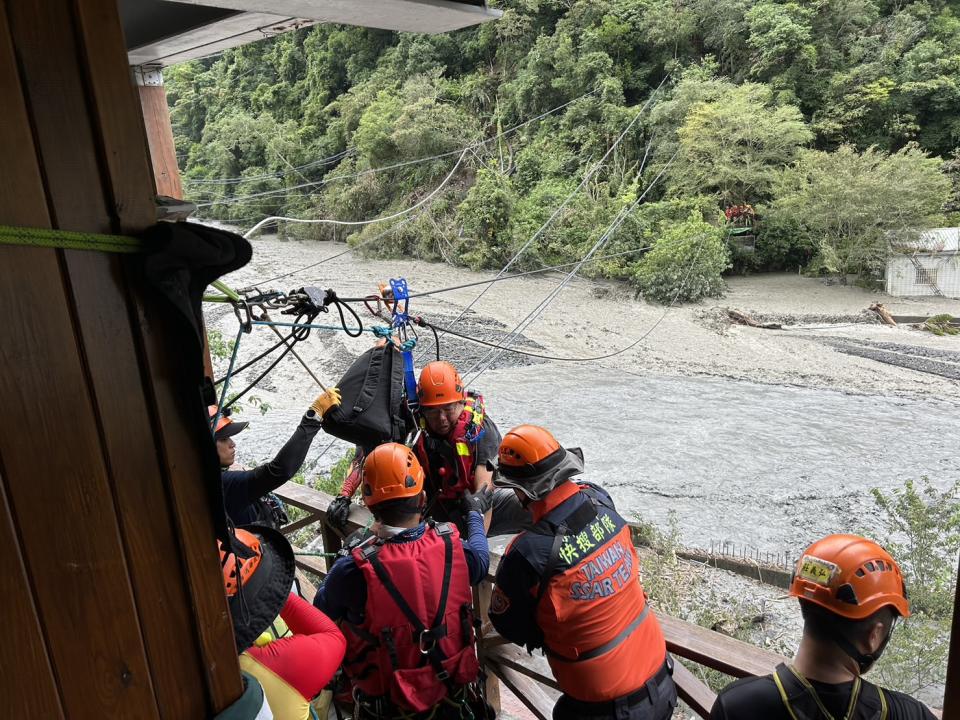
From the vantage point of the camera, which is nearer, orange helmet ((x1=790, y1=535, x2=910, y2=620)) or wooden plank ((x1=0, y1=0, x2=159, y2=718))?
wooden plank ((x1=0, y1=0, x2=159, y2=718))

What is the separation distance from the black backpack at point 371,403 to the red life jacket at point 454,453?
14cm

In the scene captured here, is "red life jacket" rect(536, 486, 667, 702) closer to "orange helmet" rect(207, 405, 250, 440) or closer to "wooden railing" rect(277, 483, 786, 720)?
"wooden railing" rect(277, 483, 786, 720)

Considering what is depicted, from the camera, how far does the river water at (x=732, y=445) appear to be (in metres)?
9.24

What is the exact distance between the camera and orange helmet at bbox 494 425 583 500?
1.75 meters

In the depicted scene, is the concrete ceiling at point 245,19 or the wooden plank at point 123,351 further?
the concrete ceiling at point 245,19

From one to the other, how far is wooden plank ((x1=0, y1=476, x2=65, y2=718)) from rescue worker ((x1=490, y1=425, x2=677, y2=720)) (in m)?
1.08

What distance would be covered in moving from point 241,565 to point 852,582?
1290 mm

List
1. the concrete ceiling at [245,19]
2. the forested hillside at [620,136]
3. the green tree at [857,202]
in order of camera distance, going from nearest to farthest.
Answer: the concrete ceiling at [245,19] → the green tree at [857,202] → the forested hillside at [620,136]

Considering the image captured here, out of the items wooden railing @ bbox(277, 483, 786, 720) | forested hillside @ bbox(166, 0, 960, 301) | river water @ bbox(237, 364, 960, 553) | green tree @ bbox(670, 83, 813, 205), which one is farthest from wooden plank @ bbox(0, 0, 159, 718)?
green tree @ bbox(670, 83, 813, 205)

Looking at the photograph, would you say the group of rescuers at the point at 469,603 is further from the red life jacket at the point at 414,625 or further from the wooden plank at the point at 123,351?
the wooden plank at the point at 123,351

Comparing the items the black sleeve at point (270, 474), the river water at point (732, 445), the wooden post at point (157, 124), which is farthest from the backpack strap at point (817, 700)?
the river water at point (732, 445)

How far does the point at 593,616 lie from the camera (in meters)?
1.65

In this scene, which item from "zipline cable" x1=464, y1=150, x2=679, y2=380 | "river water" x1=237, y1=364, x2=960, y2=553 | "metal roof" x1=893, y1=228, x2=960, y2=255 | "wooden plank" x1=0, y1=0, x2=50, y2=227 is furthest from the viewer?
"zipline cable" x1=464, y1=150, x2=679, y2=380

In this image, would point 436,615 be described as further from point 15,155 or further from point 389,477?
point 15,155
